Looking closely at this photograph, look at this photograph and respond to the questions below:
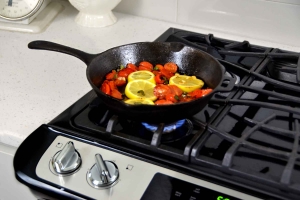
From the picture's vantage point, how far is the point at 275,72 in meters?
0.87

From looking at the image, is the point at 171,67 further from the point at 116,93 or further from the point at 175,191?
the point at 175,191

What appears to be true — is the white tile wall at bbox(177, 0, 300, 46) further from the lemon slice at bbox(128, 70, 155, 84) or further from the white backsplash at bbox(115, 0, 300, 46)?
the lemon slice at bbox(128, 70, 155, 84)

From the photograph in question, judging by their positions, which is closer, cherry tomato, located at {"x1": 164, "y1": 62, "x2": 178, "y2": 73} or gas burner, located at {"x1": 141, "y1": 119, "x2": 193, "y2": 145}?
gas burner, located at {"x1": 141, "y1": 119, "x2": 193, "y2": 145}

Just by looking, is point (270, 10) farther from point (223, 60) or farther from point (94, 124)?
point (94, 124)

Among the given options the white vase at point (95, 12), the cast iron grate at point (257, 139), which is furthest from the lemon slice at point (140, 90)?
the white vase at point (95, 12)

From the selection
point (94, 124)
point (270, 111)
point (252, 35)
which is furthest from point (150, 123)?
point (252, 35)

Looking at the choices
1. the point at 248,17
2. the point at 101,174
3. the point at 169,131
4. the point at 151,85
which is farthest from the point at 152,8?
the point at 101,174

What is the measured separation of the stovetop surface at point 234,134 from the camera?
570 mm

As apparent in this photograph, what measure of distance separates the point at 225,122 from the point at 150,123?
0.14 meters

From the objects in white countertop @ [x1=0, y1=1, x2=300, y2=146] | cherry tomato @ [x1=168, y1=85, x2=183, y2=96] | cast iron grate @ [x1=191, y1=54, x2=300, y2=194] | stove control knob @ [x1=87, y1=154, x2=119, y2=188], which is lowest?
white countertop @ [x1=0, y1=1, x2=300, y2=146]

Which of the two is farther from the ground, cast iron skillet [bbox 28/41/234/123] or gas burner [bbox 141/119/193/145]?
cast iron skillet [bbox 28/41/234/123]

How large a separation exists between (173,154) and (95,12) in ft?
2.07

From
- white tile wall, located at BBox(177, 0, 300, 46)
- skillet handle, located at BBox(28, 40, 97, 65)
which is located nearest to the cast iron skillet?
skillet handle, located at BBox(28, 40, 97, 65)

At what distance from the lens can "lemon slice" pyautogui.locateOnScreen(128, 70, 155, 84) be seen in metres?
0.75
